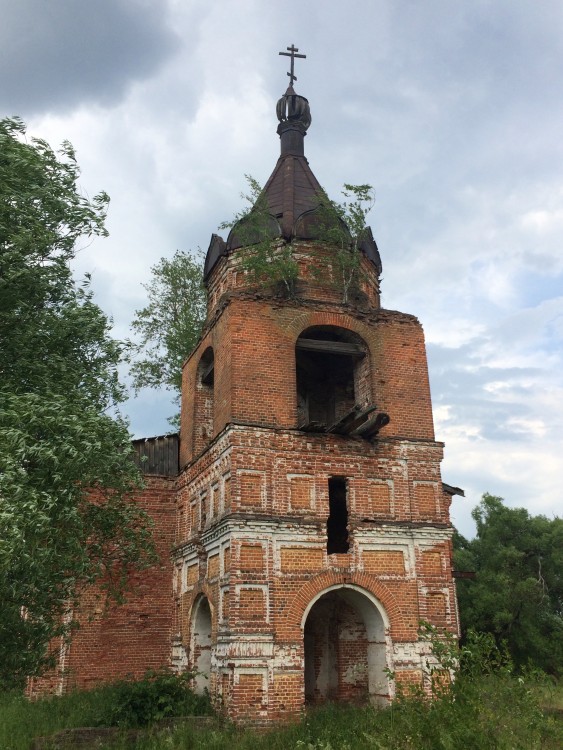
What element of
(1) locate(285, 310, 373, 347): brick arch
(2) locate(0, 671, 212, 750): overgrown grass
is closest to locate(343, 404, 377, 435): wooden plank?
(1) locate(285, 310, 373, 347): brick arch

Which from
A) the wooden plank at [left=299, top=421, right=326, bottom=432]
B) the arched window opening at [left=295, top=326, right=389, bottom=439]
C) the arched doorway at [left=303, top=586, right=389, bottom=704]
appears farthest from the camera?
the arched window opening at [left=295, top=326, right=389, bottom=439]

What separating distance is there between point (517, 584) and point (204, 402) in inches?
683

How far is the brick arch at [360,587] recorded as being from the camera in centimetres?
1188

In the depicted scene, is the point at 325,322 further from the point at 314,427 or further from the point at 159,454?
the point at 159,454

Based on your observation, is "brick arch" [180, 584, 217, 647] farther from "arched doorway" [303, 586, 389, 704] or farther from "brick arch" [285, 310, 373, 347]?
"brick arch" [285, 310, 373, 347]

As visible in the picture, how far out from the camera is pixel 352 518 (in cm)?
1284

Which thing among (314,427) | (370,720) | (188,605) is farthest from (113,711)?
(314,427)

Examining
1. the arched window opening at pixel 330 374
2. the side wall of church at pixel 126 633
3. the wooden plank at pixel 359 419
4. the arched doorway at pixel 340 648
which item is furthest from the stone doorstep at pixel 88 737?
the arched window opening at pixel 330 374

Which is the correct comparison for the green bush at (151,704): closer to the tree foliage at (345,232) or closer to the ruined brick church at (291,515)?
the ruined brick church at (291,515)

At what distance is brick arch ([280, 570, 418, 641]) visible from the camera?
11883 mm

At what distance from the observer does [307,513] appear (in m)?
12.7

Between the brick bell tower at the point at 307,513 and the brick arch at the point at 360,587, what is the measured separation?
24 millimetres

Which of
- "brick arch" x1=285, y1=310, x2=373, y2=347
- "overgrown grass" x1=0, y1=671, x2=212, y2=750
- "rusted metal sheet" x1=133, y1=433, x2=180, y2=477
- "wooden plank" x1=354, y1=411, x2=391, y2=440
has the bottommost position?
"overgrown grass" x1=0, y1=671, x2=212, y2=750

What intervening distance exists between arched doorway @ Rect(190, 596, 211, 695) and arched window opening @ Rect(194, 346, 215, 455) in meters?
3.46
